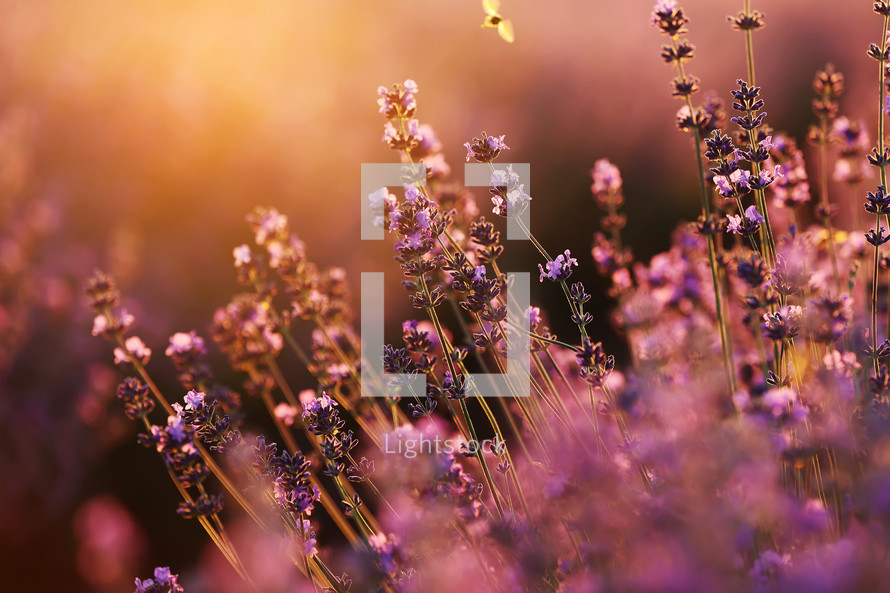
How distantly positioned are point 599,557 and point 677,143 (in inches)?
187

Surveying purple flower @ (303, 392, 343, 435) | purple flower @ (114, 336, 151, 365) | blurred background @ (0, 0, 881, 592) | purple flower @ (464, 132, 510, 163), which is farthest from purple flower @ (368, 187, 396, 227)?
blurred background @ (0, 0, 881, 592)

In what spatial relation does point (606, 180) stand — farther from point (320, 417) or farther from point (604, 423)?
point (320, 417)

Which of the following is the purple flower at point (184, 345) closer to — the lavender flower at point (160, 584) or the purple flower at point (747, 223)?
the lavender flower at point (160, 584)

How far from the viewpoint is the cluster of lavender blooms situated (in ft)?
3.42

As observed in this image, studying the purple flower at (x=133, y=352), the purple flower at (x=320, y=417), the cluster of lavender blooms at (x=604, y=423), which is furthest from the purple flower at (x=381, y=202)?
the purple flower at (x=133, y=352)

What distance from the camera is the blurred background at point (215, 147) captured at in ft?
11.8

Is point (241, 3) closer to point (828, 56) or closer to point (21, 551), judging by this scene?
point (21, 551)

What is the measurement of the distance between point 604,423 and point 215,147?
4095 millimetres

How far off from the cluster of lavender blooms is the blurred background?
4.69 ft

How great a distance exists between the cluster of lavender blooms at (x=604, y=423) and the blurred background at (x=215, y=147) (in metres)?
1.43

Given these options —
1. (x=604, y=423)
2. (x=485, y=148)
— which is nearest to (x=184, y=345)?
(x=485, y=148)

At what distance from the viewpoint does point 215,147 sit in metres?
5.11

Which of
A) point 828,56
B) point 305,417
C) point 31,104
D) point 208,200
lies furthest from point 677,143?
point 31,104

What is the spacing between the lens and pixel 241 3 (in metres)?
5.89
